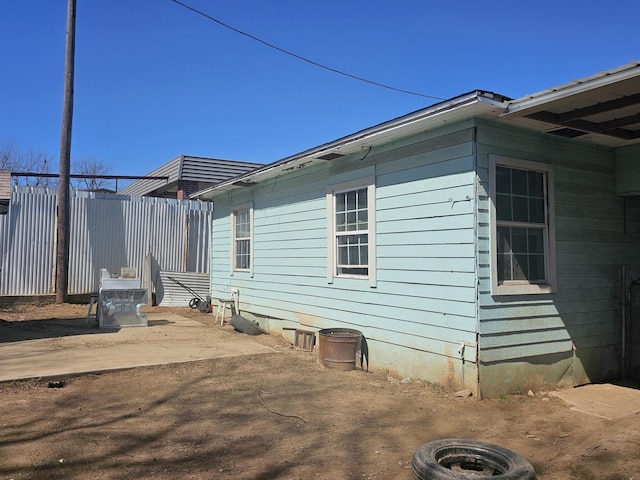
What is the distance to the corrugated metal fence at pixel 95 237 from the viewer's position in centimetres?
1285

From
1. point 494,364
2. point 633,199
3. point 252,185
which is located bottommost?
point 494,364

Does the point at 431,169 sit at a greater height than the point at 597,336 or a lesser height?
greater

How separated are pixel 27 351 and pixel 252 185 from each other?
17.1 ft

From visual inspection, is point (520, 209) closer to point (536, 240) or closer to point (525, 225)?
Answer: point (525, 225)

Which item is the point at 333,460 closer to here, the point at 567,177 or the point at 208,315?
the point at 567,177

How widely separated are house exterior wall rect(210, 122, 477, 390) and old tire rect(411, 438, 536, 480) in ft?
5.72

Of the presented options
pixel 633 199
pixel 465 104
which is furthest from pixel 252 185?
pixel 633 199

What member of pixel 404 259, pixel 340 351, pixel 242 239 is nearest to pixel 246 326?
pixel 242 239

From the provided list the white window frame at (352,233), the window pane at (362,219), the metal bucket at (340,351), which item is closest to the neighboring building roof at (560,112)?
the white window frame at (352,233)

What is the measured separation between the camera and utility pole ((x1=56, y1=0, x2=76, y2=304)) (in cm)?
1286

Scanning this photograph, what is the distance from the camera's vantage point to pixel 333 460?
3.78 m

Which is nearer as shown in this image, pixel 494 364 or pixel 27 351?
pixel 494 364

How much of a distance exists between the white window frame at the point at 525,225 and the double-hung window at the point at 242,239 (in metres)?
6.10

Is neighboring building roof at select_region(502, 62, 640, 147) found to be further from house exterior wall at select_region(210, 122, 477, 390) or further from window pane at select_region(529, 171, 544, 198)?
house exterior wall at select_region(210, 122, 477, 390)
